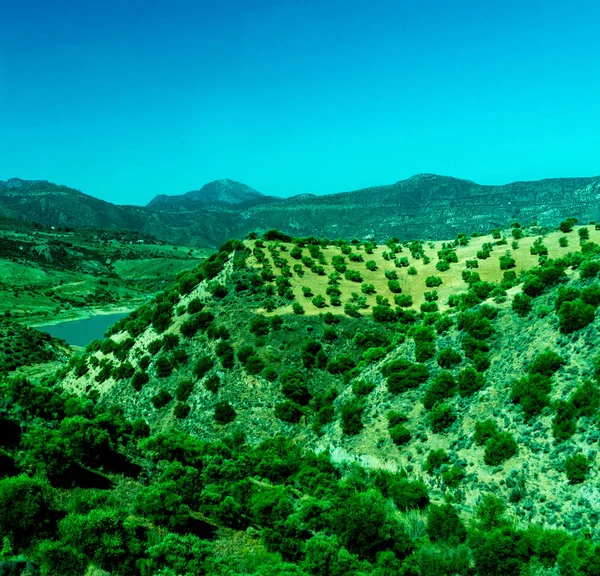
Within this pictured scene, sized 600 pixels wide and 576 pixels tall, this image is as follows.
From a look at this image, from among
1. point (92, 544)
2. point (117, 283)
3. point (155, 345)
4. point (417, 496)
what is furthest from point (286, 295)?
point (117, 283)

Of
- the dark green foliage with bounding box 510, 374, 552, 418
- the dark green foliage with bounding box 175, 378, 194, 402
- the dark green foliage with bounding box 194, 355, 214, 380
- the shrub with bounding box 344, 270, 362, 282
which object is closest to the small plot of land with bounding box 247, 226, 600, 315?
the shrub with bounding box 344, 270, 362, 282

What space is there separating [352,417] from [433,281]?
2719 centimetres

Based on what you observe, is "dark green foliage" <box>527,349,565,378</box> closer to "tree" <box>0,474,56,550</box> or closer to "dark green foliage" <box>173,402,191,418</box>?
"tree" <box>0,474,56,550</box>

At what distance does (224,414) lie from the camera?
40.8m

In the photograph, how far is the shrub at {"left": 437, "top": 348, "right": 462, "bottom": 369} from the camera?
111 ft

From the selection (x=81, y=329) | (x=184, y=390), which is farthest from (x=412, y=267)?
(x=81, y=329)

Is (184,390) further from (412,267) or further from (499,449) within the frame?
(412,267)

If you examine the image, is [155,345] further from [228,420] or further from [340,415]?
[340,415]

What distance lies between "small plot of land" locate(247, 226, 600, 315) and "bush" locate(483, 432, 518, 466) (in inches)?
1002

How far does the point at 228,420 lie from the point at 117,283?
464 feet

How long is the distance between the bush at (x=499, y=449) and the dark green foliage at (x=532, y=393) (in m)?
1.74

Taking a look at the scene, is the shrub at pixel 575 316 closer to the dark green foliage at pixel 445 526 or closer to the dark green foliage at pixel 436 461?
the dark green foliage at pixel 436 461

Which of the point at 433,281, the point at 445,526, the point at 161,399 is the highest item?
the point at 433,281

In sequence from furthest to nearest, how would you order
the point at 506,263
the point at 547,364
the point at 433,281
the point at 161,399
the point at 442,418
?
the point at 433,281 < the point at 506,263 < the point at 161,399 < the point at 442,418 < the point at 547,364
